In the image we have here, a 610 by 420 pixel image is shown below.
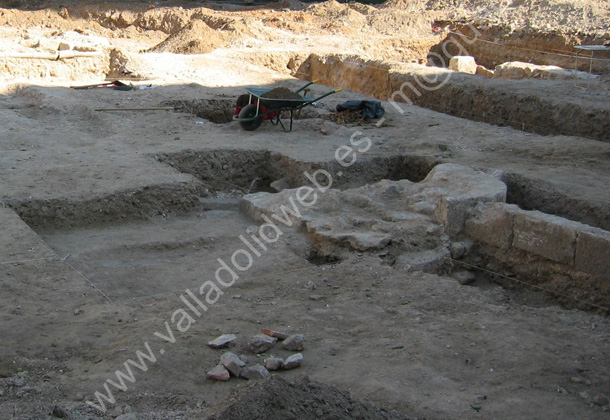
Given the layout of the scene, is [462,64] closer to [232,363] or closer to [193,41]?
[193,41]

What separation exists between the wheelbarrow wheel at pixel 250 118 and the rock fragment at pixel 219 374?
6244 mm

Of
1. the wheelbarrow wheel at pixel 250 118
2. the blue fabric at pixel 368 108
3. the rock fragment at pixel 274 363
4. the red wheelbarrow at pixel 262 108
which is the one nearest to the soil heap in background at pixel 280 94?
the red wheelbarrow at pixel 262 108

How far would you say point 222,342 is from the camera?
4441 mm

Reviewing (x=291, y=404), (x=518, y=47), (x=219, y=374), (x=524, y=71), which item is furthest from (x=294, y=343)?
(x=518, y=47)

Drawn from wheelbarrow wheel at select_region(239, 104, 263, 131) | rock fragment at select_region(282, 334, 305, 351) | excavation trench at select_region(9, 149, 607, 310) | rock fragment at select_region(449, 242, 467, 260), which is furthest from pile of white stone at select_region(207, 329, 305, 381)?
wheelbarrow wheel at select_region(239, 104, 263, 131)

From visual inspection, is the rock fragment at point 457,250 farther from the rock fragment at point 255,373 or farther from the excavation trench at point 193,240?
the rock fragment at point 255,373

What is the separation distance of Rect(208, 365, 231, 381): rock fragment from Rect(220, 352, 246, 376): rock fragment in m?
0.03

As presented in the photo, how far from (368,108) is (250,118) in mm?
1977

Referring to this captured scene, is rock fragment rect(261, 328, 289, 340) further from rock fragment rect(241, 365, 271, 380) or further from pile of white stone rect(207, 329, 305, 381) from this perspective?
rock fragment rect(241, 365, 271, 380)

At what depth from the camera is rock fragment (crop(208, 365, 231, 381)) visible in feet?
13.3

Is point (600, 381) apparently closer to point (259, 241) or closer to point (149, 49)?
point (259, 241)

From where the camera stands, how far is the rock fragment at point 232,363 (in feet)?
13.4

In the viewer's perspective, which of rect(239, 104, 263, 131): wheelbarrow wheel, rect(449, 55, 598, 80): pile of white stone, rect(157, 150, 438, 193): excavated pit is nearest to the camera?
rect(157, 150, 438, 193): excavated pit

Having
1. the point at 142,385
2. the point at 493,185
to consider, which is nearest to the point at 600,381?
the point at 142,385
